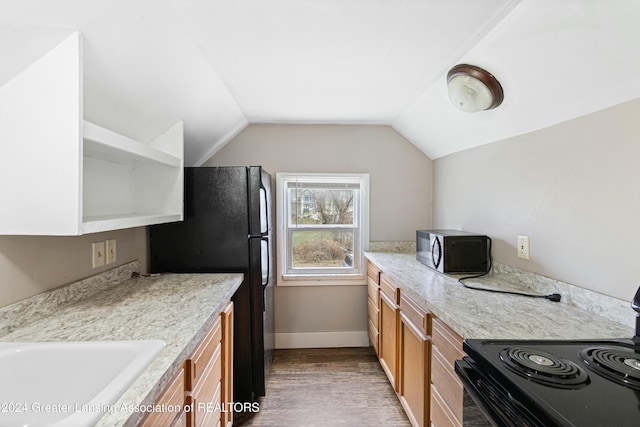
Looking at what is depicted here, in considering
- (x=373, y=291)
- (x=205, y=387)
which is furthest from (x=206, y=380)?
(x=373, y=291)

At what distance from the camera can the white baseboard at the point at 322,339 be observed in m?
2.72

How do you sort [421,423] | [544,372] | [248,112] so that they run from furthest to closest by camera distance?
[248,112] → [421,423] → [544,372]

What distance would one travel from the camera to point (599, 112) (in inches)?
47.4

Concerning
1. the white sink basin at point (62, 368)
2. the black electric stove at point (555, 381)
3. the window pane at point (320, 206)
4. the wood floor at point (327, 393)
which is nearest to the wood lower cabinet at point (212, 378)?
the white sink basin at point (62, 368)

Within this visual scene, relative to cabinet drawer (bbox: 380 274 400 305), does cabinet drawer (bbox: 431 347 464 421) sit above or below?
below

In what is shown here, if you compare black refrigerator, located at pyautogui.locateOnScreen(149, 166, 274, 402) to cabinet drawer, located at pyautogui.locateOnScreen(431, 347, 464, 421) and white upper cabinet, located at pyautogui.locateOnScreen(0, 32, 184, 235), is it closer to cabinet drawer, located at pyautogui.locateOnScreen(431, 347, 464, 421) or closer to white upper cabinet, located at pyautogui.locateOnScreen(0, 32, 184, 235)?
white upper cabinet, located at pyautogui.locateOnScreen(0, 32, 184, 235)

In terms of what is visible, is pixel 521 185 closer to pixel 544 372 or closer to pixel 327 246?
pixel 544 372

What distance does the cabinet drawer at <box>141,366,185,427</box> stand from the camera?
78 cm

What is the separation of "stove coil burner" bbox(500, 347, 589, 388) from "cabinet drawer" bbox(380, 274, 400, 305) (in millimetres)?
1031

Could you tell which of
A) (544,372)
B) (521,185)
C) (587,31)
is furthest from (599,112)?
(544,372)

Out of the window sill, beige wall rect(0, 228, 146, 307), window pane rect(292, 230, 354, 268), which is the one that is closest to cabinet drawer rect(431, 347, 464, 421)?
the window sill

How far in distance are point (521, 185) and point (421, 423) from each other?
1.38 m

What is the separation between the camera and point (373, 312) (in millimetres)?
2514

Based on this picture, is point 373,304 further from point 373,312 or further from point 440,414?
point 440,414
